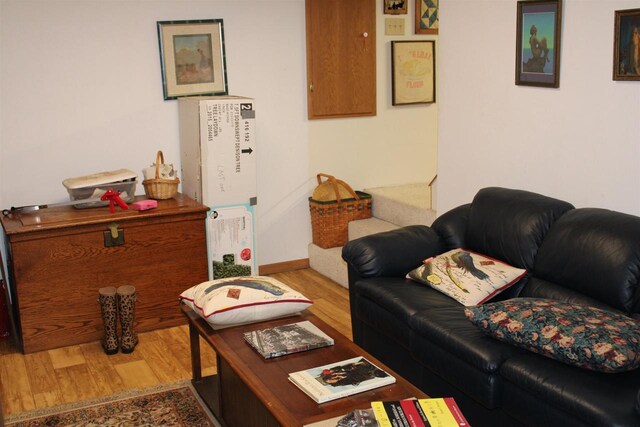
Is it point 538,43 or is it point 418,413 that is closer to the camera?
point 418,413

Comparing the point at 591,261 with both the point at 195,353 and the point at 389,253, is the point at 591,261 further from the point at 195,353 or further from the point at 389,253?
the point at 195,353

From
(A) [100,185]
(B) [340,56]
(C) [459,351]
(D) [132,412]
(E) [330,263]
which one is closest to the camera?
(C) [459,351]

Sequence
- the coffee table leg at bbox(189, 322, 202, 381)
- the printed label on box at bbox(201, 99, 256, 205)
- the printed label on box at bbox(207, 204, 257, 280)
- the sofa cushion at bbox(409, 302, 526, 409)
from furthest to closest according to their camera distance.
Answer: the printed label on box at bbox(207, 204, 257, 280)
the printed label on box at bbox(201, 99, 256, 205)
the coffee table leg at bbox(189, 322, 202, 381)
the sofa cushion at bbox(409, 302, 526, 409)

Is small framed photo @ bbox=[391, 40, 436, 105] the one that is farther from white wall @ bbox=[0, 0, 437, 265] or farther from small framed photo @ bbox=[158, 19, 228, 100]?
small framed photo @ bbox=[158, 19, 228, 100]

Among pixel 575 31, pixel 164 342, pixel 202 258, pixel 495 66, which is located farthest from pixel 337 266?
pixel 575 31

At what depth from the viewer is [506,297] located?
3484 mm

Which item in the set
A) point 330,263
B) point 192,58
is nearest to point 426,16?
point 192,58

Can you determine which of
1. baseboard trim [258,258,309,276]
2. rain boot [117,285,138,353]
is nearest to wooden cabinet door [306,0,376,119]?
baseboard trim [258,258,309,276]

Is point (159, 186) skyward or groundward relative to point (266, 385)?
skyward

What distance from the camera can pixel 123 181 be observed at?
4500 mm

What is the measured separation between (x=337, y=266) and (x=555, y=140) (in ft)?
6.44

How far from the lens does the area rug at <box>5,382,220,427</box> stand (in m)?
3.33

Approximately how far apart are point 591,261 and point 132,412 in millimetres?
2094

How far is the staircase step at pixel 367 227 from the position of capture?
5254 millimetres
